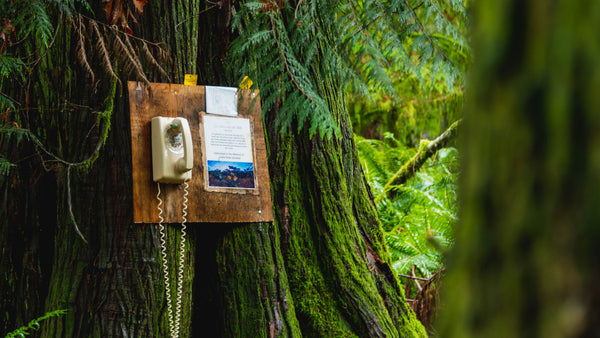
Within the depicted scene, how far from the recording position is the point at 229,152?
2924 mm

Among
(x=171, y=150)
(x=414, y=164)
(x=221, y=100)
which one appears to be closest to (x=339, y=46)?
(x=221, y=100)

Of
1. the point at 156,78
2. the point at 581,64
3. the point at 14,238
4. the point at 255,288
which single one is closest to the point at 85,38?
the point at 156,78

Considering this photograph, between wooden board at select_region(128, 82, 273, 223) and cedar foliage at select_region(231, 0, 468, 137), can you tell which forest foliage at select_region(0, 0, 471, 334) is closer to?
cedar foliage at select_region(231, 0, 468, 137)

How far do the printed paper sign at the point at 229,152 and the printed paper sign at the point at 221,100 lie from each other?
3 cm

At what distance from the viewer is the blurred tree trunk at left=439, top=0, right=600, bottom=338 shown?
431 mm

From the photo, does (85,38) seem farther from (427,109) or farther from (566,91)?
(427,109)

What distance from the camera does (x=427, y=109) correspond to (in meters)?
8.62

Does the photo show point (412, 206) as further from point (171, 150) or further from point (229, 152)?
point (171, 150)

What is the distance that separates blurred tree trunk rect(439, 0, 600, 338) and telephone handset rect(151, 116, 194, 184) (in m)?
2.21

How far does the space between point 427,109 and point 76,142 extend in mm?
6743

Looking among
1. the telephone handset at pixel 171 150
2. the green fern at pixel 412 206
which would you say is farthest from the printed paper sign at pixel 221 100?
the green fern at pixel 412 206

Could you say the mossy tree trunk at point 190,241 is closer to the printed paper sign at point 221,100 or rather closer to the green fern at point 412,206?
the printed paper sign at point 221,100

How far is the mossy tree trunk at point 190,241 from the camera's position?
2549 millimetres

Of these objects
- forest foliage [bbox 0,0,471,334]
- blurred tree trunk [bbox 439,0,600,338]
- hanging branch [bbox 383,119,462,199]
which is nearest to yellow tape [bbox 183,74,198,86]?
forest foliage [bbox 0,0,471,334]
